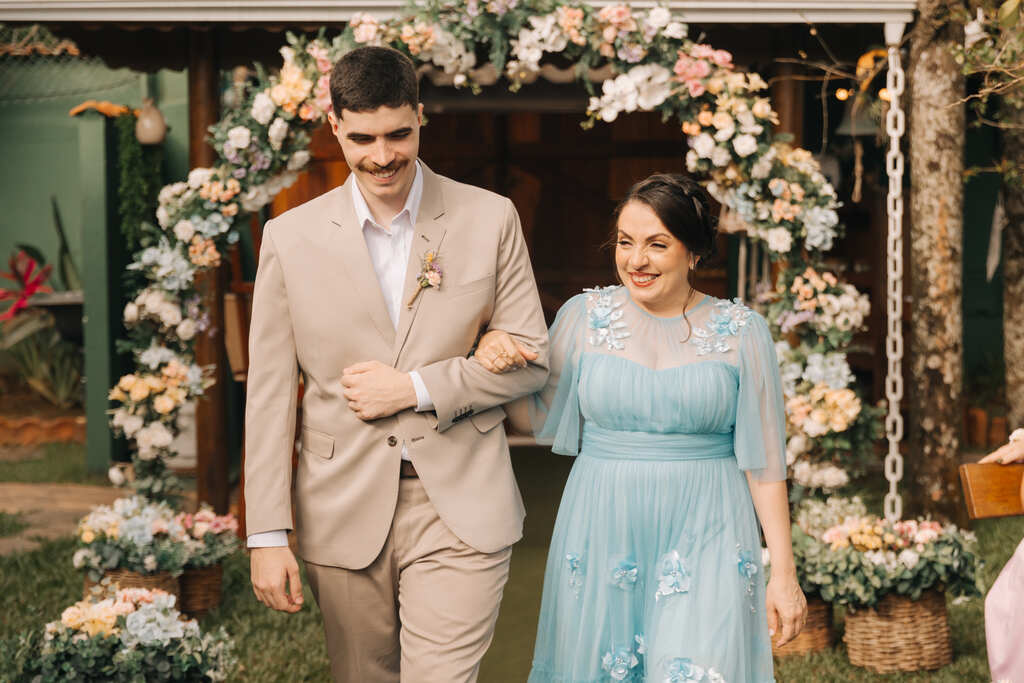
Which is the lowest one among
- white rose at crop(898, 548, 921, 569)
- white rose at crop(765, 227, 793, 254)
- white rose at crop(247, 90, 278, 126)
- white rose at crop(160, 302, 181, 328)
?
white rose at crop(898, 548, 921, 569)

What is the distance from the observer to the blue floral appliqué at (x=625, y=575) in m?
3.15

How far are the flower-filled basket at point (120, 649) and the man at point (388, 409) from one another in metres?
1.11

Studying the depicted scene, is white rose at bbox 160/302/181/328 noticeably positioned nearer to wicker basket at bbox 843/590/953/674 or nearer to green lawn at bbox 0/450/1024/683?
green lawn at bbox 0/450/1024/683

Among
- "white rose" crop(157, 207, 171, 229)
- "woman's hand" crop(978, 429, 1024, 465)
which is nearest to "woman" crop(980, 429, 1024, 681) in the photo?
"woman's hand" crop(978, 429, 1024, 465)

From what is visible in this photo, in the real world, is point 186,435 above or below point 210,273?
below

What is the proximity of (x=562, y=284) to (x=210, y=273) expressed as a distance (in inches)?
162

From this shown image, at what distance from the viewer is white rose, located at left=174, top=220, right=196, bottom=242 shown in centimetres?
561

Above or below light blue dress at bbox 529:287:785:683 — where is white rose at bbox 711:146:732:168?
above

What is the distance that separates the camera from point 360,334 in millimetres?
2920

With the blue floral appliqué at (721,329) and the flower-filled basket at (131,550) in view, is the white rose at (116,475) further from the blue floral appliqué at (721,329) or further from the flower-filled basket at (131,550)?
the blue floral appliqué at (721,329)

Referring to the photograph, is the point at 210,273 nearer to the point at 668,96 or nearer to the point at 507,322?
the point at 668,96

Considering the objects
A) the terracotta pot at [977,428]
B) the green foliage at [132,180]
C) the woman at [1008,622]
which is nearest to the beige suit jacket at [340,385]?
the woman at [1008,622]

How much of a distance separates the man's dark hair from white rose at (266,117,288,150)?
2818 millimetres

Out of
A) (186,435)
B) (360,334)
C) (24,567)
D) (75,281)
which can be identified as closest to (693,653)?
(360,334)
